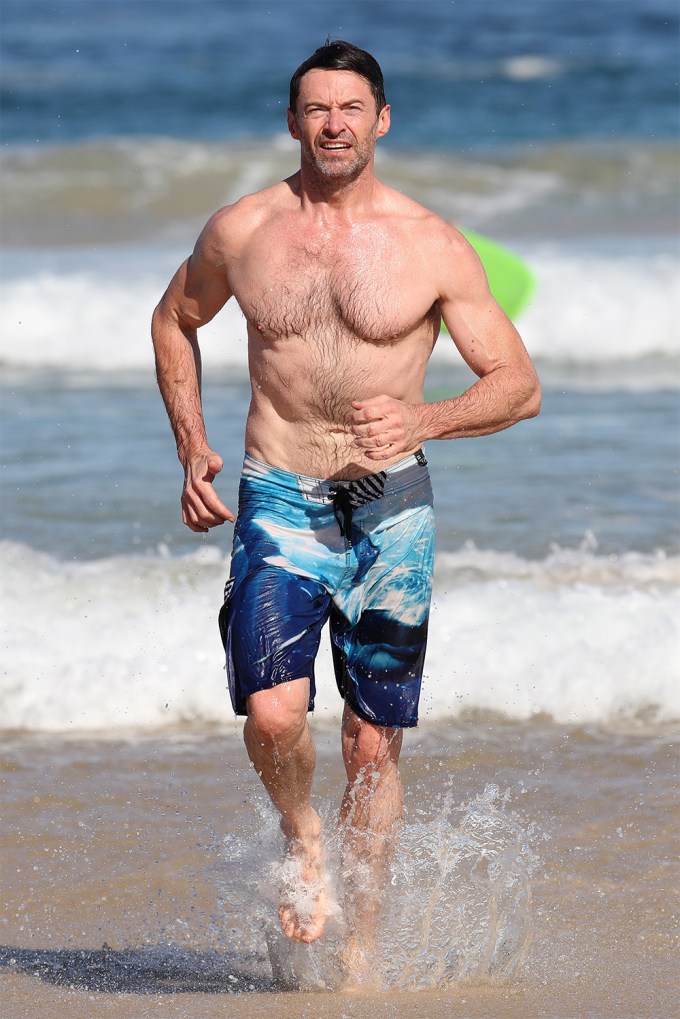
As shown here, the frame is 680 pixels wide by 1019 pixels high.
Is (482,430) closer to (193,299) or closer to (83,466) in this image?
(193,299)

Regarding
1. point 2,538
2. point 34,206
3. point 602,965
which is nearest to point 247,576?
point 602,965

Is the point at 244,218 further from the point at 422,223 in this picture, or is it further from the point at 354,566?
the point at 354,566

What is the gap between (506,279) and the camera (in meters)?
10.3

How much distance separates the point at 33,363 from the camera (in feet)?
37.6

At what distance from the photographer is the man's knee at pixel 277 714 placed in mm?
3264

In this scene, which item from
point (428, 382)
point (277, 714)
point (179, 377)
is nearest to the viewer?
point (277, 714)

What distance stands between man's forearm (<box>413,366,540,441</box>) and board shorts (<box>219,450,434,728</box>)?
0.29 m

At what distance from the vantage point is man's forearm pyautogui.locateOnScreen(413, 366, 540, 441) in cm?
318

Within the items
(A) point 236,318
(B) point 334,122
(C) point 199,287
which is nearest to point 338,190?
(B) point 334,122

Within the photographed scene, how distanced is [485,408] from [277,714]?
86 cm

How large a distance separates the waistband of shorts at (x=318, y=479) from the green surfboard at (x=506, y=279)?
623cm

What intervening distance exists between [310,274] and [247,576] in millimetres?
741

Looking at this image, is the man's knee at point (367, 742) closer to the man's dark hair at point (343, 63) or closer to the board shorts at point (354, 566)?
the board shorts at point (354, 566)

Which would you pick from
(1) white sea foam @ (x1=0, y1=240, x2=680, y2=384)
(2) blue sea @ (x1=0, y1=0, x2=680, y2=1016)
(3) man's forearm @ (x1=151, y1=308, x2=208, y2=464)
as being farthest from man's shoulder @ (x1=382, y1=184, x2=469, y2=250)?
(1) white sea foam @ (x1=0, y1=240, x2=680, y2=384)
